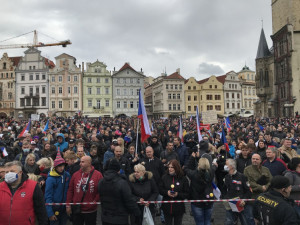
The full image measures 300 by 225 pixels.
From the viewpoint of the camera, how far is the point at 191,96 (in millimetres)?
69875

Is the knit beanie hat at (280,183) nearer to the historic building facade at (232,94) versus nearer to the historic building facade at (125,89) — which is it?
the historic building facade at (125,89)

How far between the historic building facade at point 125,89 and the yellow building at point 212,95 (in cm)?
1601

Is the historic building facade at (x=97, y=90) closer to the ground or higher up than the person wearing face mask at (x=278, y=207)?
higher up

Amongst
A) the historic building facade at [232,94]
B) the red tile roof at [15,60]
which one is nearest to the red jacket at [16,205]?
the red tile roof at [15,60]

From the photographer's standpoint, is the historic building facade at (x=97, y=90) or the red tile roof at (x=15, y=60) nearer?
the historic building facade at (x=97, y=90)

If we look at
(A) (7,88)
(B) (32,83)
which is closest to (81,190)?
(B) (32,83)

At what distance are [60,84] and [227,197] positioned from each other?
60321mm

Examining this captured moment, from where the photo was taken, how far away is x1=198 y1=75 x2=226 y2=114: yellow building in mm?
68750

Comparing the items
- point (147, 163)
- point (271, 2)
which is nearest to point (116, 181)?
point (147, 163)

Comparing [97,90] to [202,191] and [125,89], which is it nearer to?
[125,89]

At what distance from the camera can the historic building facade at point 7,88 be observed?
6272 centimetres

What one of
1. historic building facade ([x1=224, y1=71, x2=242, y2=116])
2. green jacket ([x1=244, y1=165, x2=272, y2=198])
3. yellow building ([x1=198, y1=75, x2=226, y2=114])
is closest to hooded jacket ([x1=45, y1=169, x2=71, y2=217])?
green jacket ([x1=244, y1=165, x2=272, y2=198])

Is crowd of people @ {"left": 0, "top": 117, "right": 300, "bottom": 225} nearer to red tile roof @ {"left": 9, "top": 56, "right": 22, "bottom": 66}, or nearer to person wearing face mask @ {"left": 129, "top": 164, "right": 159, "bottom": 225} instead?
person wearing face mask @ {"left": 129, "top": 164, "right": 159, "bottom": 225}

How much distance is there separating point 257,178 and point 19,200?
440 centimetres
